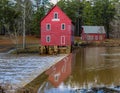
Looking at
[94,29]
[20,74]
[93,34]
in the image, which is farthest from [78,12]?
[20,74]

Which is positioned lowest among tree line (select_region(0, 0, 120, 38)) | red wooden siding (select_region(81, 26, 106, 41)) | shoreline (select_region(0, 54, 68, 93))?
shoreline (select_region(0, 54, 68, 93))

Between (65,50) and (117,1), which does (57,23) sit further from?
(117,1)

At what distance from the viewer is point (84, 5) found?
103438 millimetres

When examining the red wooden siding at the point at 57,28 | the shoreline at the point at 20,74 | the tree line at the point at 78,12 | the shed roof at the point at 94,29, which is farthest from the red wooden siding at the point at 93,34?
the shoreline at the point at 20,74

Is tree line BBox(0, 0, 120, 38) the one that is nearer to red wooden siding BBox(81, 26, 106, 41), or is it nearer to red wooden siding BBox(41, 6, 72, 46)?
red wooden siding BBox(81, 26, 106, 41)

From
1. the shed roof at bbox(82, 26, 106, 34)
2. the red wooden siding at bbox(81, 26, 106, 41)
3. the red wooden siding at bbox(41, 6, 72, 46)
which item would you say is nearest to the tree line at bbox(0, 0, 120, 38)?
the shed roof at bbox(82, 26, 106, 34)

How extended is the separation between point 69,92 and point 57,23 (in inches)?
1607

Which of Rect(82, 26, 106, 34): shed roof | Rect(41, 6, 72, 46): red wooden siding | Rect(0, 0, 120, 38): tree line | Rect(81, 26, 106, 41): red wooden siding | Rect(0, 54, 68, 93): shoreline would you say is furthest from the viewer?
Rect(81, 26, 106, 41): red wooden siding

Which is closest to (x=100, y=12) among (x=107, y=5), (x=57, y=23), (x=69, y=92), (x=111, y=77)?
(x=107, y=5)

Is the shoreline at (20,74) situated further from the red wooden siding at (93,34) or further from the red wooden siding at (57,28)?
the red wooden siding at (93,34)

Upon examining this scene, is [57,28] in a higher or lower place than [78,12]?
lower

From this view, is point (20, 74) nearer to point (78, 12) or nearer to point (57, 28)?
point (57, 28)

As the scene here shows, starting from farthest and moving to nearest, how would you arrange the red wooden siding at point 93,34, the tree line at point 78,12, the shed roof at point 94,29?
the red wooden siding at point 93,34 < the shed roof at point 94,29 < the tree line at point 78,12

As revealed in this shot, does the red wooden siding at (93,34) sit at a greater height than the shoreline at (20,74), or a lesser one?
greater
